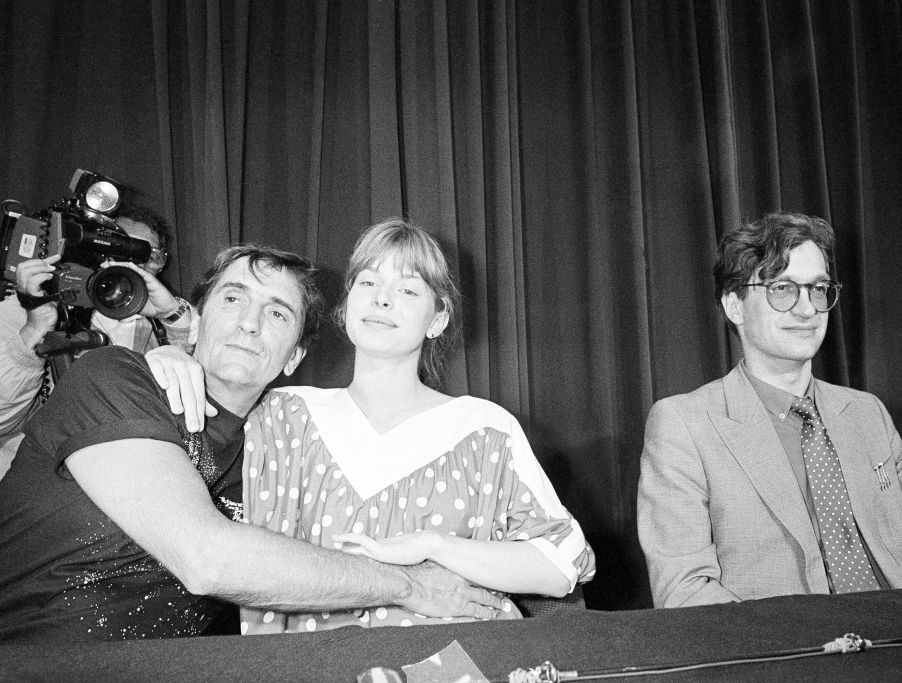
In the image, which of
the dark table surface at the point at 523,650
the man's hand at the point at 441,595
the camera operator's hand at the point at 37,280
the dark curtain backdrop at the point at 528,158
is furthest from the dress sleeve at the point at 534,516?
the camera operator's hand at the point at 37,280

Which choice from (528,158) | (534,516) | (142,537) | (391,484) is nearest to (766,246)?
(528,158)

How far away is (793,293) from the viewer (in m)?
1.77

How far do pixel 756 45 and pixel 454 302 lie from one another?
1.58 m

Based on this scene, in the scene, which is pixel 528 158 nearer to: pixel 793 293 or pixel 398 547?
pixel 793 293

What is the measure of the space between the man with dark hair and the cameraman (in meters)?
0.43

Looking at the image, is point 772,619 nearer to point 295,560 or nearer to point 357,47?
point 295,560

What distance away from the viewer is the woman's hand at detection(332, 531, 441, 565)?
1.23 metres

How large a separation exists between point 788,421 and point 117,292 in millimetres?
1595

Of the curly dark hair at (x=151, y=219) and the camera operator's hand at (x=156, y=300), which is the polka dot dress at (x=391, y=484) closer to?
the camera operator's hand at (x=156, y=300)

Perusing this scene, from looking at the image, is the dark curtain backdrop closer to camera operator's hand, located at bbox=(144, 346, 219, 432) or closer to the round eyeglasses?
the round eyeglasses

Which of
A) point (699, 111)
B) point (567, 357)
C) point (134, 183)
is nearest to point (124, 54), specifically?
point (134, 183)

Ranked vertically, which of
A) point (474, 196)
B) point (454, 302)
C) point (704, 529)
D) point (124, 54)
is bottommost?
point (704, 529)

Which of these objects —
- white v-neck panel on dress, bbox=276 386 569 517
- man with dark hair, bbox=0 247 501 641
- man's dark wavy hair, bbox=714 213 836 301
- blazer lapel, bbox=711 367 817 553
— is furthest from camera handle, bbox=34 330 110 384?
man's dark wavy hair, bbox=714 213 836 301

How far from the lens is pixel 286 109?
2.16 m
